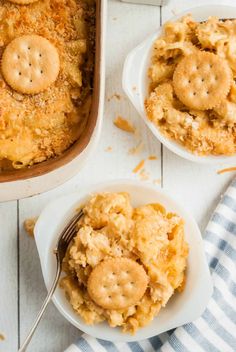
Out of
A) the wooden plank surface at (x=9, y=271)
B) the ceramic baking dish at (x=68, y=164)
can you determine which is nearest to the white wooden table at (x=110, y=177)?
the wooden plank surface at (x=9, y=271)

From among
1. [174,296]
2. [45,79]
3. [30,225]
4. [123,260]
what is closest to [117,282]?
[123,260]

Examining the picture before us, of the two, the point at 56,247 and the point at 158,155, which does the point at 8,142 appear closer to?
the point at 56,247

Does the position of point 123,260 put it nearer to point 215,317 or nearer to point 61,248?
point 61,248

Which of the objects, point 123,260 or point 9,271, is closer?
point 123,260

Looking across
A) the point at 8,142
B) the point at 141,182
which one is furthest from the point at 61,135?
the point at 141,182

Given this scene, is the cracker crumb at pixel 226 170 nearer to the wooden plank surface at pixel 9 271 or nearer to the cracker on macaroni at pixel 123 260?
the cracker on macaroni at pixel 123 260

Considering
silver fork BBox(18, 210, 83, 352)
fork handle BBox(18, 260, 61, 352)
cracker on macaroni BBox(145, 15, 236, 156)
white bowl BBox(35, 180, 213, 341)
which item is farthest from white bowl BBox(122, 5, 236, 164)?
fork handle BBox(18, 260, 61, 352)
